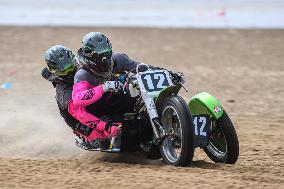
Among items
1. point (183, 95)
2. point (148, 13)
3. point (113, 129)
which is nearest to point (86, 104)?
point (113, 129)

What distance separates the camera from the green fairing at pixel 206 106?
28.3ft

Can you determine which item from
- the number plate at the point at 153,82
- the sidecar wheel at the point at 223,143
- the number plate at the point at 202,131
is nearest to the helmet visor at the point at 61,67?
the number plate at the point at 153,82

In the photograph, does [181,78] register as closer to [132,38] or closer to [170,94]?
[170,94]

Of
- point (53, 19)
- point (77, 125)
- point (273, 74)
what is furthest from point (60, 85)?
point (53, 19)

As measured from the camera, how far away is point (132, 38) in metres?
21.5

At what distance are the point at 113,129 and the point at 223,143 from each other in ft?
4.31

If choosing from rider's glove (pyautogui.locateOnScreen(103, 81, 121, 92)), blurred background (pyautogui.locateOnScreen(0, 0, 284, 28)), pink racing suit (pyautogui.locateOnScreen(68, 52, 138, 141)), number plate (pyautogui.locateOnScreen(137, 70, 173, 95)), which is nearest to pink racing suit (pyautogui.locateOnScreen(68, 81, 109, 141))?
pink racing suit (pyautogui.locateOnScreen(68, 52, 138, 141))

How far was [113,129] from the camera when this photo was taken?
9.09 m

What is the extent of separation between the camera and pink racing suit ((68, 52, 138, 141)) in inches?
349

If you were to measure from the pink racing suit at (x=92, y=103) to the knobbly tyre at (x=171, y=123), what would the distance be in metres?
0.26

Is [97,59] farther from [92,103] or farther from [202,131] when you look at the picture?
[202,131]

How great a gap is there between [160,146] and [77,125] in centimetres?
126

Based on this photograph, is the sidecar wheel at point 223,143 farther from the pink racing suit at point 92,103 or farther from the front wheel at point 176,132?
the pink racing suit at point 92,103

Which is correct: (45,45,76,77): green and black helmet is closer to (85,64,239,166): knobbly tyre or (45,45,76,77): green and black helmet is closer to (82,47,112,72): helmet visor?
(82,47,112,72): helmet visor
